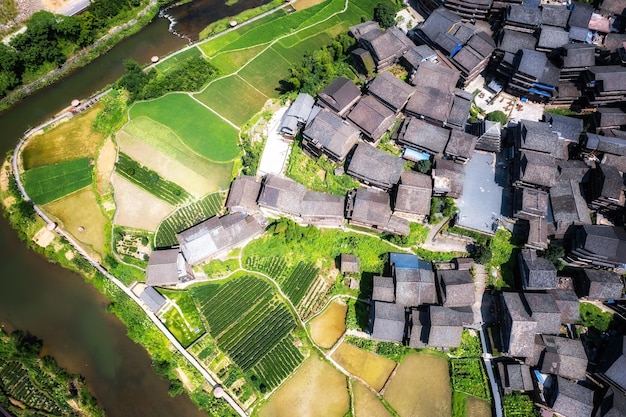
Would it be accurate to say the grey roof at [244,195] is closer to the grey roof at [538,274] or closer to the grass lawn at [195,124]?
the grass lawn at [195,124]

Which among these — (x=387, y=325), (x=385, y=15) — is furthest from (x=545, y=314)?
(x=385, y=15)

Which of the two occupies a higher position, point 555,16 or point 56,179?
point 555,16

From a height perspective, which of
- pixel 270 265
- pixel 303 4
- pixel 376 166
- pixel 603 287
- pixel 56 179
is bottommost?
pixel 270 265

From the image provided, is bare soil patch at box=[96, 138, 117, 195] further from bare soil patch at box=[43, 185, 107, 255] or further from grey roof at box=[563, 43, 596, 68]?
grey roof at box=[563, 43, 596, 68]

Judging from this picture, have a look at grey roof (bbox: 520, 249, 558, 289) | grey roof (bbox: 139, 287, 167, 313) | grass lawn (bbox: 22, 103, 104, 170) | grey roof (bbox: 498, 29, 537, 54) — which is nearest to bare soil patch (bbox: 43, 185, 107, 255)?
grass lawn (bbox: 22, 103, 104, 170)

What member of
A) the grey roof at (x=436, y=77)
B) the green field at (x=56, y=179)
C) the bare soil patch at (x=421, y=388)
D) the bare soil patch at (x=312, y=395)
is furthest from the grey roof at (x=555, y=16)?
the green field at (x=56, y=179)

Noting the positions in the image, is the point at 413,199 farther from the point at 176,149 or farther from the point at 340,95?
the point at 176,149
